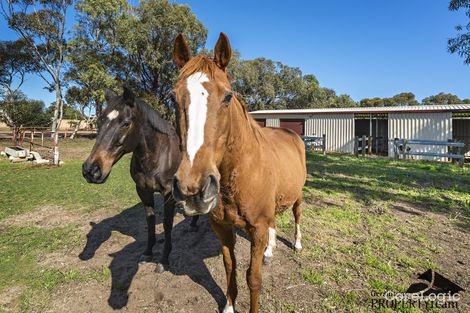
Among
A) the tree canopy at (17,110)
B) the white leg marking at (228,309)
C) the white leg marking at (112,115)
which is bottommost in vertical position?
the white leg marking at (228,309)

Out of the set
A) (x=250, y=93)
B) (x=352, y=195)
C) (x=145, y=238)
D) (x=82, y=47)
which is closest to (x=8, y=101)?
(x=82, y=47)

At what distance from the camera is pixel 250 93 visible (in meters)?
43.9

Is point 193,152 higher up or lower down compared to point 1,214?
higher up

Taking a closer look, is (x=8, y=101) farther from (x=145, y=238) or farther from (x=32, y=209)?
(x=145, y=238)

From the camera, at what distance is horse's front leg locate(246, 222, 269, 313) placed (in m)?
2.24

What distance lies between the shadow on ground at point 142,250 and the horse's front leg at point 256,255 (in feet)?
2.00

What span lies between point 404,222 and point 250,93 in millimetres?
40925

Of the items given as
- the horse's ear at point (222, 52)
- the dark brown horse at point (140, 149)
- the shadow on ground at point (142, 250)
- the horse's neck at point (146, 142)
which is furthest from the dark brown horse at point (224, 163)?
the horse's neck at point (146, 142)

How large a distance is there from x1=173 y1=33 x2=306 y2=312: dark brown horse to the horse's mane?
1.73 meters

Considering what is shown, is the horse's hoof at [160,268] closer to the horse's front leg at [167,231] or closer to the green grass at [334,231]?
the horse's front leg at [167,231]

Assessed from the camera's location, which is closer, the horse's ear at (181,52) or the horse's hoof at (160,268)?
the horse's ear at (181,52)

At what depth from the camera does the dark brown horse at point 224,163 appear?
4.67 ft

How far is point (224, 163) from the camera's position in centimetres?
191

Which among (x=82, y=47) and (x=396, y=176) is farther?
(x=82, y=47)
